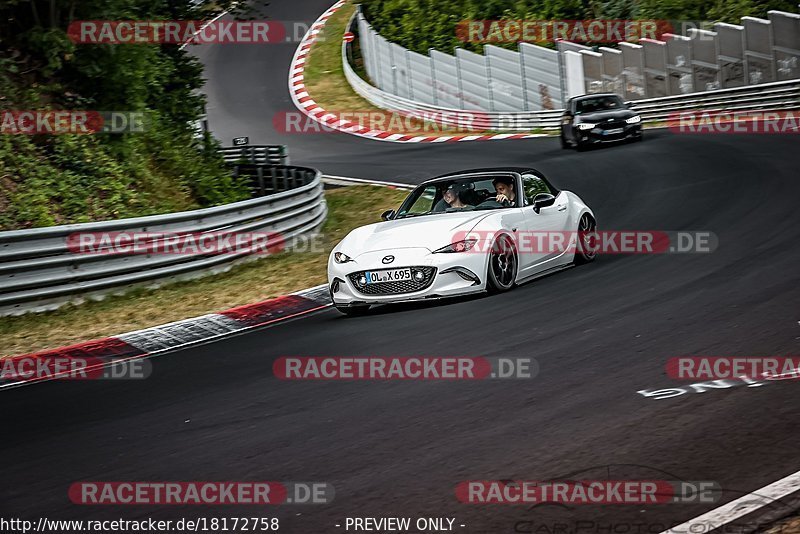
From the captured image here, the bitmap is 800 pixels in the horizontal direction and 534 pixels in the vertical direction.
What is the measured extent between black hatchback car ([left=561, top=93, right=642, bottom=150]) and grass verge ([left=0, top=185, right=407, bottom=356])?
445 inches

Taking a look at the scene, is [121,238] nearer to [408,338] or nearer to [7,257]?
[7,257]

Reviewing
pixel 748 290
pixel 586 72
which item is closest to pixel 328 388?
pixel 748 290

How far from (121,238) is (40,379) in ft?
14.2
